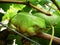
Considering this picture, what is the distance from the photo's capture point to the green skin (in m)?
0.34

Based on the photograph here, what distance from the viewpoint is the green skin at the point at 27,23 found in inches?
13.5

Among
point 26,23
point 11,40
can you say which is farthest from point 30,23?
point 11,40

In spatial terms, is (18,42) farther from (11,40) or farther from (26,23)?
(26,23)

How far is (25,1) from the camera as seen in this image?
0.40m

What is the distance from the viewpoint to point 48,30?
43cm

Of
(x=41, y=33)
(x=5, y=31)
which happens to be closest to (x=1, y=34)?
(x=5, y=31)

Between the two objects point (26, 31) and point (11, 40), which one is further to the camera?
point (11, 40)

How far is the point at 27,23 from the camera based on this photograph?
1.15 ft

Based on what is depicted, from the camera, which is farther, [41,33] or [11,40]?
[11,40]

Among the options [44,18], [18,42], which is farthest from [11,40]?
[44,18]

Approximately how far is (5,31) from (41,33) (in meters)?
0.10

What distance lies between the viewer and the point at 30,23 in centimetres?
35

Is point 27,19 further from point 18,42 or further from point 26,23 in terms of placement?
point 18,42

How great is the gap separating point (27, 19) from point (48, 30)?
0.09m
